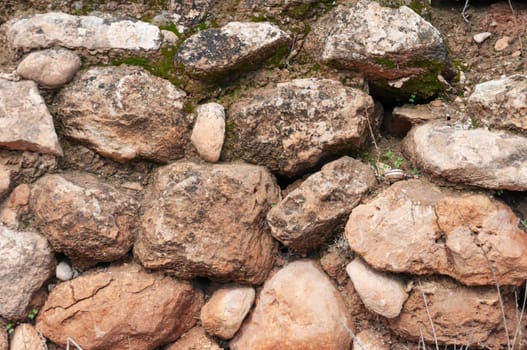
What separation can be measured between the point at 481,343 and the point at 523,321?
0.21 m

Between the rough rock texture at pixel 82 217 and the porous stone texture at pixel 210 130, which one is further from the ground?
the porous stone texture at pixel 210 130

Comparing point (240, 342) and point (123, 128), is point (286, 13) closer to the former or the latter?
point (123, 128)

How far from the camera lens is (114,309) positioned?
2.48 meters

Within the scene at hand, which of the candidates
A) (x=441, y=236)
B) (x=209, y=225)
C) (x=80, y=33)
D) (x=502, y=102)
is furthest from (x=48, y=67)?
(x=502, y=102)

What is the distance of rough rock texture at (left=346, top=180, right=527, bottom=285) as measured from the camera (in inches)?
87.4

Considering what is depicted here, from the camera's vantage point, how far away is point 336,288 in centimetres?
250

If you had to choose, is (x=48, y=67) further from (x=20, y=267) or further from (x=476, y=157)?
(x=476, y=157)

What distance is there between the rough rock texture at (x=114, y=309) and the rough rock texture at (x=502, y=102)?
1.49m

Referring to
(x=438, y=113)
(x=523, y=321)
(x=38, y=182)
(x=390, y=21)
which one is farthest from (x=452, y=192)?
(x=38, y=182)

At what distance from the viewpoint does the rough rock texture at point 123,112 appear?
2.49m

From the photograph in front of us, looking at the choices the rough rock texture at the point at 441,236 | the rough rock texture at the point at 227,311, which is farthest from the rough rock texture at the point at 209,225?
the rough rock texture at the point at 441,236

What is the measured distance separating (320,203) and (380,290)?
0.43 metres

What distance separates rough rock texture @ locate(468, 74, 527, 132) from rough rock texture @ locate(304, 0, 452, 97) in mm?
186

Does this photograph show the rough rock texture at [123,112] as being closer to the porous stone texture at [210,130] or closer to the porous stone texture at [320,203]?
the porous stone texture at [210,130]
